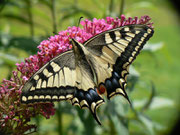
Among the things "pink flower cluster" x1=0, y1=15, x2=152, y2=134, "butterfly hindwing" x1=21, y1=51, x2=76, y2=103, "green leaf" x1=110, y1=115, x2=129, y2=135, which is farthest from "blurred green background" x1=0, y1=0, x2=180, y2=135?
"butterfly hindwing" x1=21, y1=51, x2=76, y2=103

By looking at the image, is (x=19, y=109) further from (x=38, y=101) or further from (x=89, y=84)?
(x=89, y=84)

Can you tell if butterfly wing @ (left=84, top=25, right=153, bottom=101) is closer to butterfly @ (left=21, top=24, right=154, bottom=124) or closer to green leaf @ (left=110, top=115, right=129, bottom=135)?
butterfly @ (left=21, top=24, right=154, bottom=124)

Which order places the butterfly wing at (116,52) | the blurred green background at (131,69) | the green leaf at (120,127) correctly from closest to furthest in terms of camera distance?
the butterfly wing at (116,52) < the green leaf at (120,127) < the blurred green background at (131,69)

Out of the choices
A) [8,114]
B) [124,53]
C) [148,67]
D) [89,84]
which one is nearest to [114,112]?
[89,84]

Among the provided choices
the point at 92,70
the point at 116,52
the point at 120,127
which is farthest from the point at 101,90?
the point at 120,127

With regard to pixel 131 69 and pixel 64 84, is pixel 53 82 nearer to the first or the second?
pixel 64 84

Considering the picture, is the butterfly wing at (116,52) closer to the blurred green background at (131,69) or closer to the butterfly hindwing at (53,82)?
the butterfly hindwing at (53,82)

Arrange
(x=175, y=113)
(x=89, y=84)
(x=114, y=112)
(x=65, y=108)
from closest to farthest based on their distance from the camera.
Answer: (x=89, y=84)
(x=114, y=112)
(x=65, y=108)
(x=175, y=113)

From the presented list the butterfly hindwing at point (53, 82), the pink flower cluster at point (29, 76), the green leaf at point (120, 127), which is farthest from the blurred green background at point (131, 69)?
the butterfly hindwing at point (53, 82)
